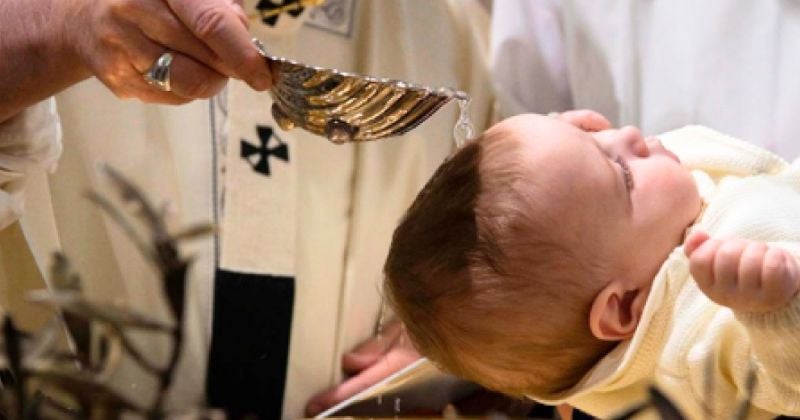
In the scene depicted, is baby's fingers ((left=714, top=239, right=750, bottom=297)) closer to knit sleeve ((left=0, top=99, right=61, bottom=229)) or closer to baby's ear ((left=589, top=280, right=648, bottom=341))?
baby's ear ((left=589, top=280, right=648, bottom=341))

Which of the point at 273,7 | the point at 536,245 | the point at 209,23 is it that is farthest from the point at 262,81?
the point at 273,7

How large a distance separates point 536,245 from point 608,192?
8 cm

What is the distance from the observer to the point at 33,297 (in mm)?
280

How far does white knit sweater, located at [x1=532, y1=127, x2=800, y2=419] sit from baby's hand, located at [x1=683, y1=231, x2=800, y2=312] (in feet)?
0.10

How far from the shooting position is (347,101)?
758mm

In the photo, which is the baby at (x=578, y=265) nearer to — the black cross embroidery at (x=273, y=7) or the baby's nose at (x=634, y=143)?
the baby's nose at (x=634, y=143)

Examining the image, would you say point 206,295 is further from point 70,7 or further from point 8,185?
point 70,7

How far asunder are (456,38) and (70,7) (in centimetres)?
70

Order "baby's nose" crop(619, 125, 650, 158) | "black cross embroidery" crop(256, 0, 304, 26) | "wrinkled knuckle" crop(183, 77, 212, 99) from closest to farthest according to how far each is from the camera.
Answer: "wrinkled knuckle" crop(183, 77, 212, 99)
"baby's nose" crop(619, 125, 650, 158)
"black cross embroidery" crop(256, 0, 304, 26)

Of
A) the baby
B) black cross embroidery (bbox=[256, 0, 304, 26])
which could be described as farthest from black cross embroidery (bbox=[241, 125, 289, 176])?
the baby

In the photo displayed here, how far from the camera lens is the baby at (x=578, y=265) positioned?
87 cm

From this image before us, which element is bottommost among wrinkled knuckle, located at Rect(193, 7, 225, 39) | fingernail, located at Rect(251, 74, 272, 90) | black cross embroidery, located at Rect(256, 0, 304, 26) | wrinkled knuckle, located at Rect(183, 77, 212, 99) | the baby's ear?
the baby's ear

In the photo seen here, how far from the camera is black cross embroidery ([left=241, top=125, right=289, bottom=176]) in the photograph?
143cm

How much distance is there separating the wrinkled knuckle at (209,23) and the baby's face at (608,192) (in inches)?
10.1
